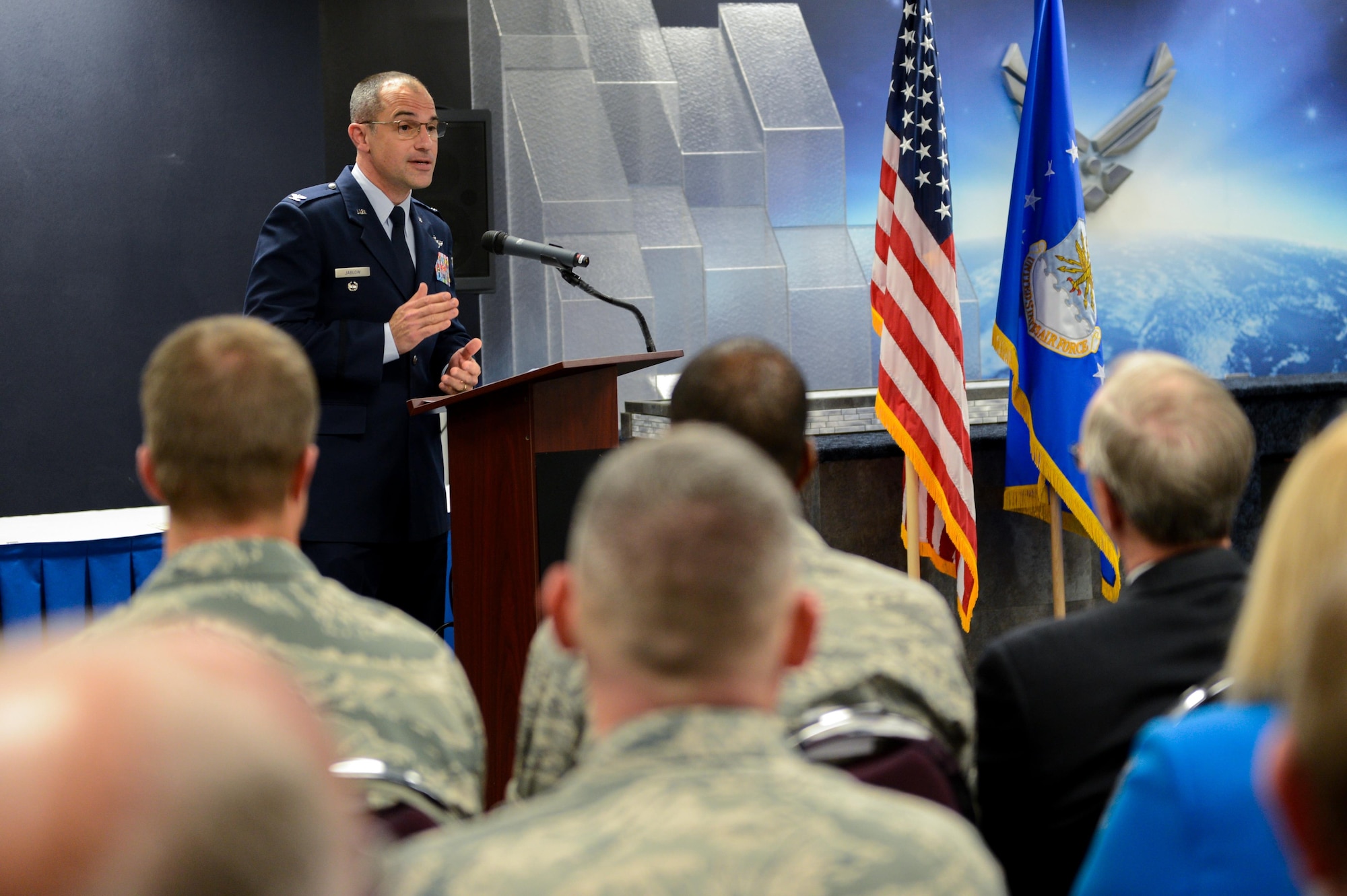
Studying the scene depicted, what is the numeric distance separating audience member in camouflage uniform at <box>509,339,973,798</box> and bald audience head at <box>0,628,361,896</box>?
0.96 metres

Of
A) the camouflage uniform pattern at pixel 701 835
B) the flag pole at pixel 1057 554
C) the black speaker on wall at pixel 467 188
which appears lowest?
the flag pole at pixel 1057 554

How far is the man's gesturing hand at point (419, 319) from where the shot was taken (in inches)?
112

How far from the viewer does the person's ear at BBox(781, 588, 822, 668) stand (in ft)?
2.99

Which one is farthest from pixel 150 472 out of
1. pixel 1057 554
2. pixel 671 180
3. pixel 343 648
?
pixel 671 180

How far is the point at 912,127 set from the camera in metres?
3.81

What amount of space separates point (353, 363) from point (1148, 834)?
221cm

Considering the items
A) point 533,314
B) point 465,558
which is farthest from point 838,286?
point 465,558

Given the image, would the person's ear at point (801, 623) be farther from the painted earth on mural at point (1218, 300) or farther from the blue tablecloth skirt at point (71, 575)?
the painted earth on mural at point (1218, 300)

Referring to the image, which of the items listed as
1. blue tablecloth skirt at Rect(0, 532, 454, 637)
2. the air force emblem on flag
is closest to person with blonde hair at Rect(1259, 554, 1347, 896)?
blue tablecloth skirt at Rect(0, 532, 454, 637)

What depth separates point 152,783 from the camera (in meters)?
0.40

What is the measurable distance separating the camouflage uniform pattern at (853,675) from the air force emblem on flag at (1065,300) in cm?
244

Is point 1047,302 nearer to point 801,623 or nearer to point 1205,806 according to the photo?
point 1205,806

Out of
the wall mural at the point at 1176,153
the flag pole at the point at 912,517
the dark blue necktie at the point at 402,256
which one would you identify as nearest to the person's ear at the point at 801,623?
the dark blue necktie at the point at 402,256

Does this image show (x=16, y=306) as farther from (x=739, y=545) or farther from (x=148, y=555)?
(x=739, y=545)
